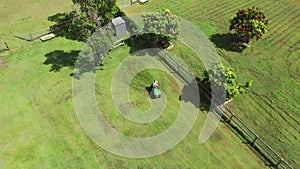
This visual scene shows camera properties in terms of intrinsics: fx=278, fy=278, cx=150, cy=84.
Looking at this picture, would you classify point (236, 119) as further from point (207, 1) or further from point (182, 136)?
point (207, 1)

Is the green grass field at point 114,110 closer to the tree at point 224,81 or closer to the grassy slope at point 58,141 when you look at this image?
the grassy slope at point 58,141

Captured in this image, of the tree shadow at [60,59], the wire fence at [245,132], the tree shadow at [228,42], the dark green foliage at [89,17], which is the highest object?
the dark green foliage at [89,17]

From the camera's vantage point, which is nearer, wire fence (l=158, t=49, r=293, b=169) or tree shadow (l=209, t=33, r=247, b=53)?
wire fence (l=158, t=49, r=293, b=169)

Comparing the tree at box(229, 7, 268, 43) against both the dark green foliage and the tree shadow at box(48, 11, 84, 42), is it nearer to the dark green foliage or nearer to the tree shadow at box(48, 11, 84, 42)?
the dark green foliage

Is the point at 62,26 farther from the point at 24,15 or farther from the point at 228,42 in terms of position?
the point at 228,42

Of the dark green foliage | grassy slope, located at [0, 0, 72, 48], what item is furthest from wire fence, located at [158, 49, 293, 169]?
grassy slope, located at [0, 0, 72, 48]

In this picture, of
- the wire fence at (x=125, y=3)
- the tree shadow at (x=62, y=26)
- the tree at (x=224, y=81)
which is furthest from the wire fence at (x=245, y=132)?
the wire fence at (x=125, y=3)

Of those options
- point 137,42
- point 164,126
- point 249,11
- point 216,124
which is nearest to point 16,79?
point 137,42

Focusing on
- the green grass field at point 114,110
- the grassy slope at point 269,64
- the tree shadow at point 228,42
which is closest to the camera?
the green grass field at point 114,110
